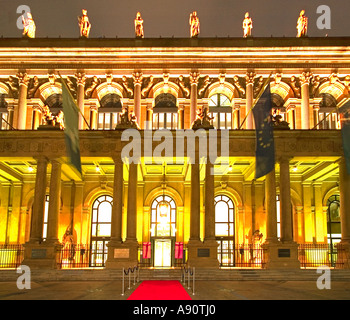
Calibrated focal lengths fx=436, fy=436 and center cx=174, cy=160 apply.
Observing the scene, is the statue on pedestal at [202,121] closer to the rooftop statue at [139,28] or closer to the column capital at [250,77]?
the column capital at [250,77]

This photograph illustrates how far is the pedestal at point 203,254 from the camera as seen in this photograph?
92.8 feet

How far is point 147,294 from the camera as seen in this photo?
58.3ft

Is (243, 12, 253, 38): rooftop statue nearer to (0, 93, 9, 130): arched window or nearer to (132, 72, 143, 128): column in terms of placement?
(132, 72, 143, 128): column

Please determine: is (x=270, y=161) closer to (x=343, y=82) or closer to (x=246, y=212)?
(x=246, y=212)

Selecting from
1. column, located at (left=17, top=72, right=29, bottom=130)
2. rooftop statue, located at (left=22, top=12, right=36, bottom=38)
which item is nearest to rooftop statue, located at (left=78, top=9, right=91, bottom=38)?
rooftop statue, located at (left=22, top=12, right=36, bottom=38)

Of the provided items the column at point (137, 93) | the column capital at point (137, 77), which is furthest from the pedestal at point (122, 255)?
the column capital at point (137, 77)

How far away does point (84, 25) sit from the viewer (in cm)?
3778

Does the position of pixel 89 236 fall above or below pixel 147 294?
above

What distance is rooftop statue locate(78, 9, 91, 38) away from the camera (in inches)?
1484

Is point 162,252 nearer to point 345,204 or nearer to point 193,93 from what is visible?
point 193,93

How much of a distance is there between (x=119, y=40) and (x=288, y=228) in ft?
68.5

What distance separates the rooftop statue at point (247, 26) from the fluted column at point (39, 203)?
20241 millimetres
